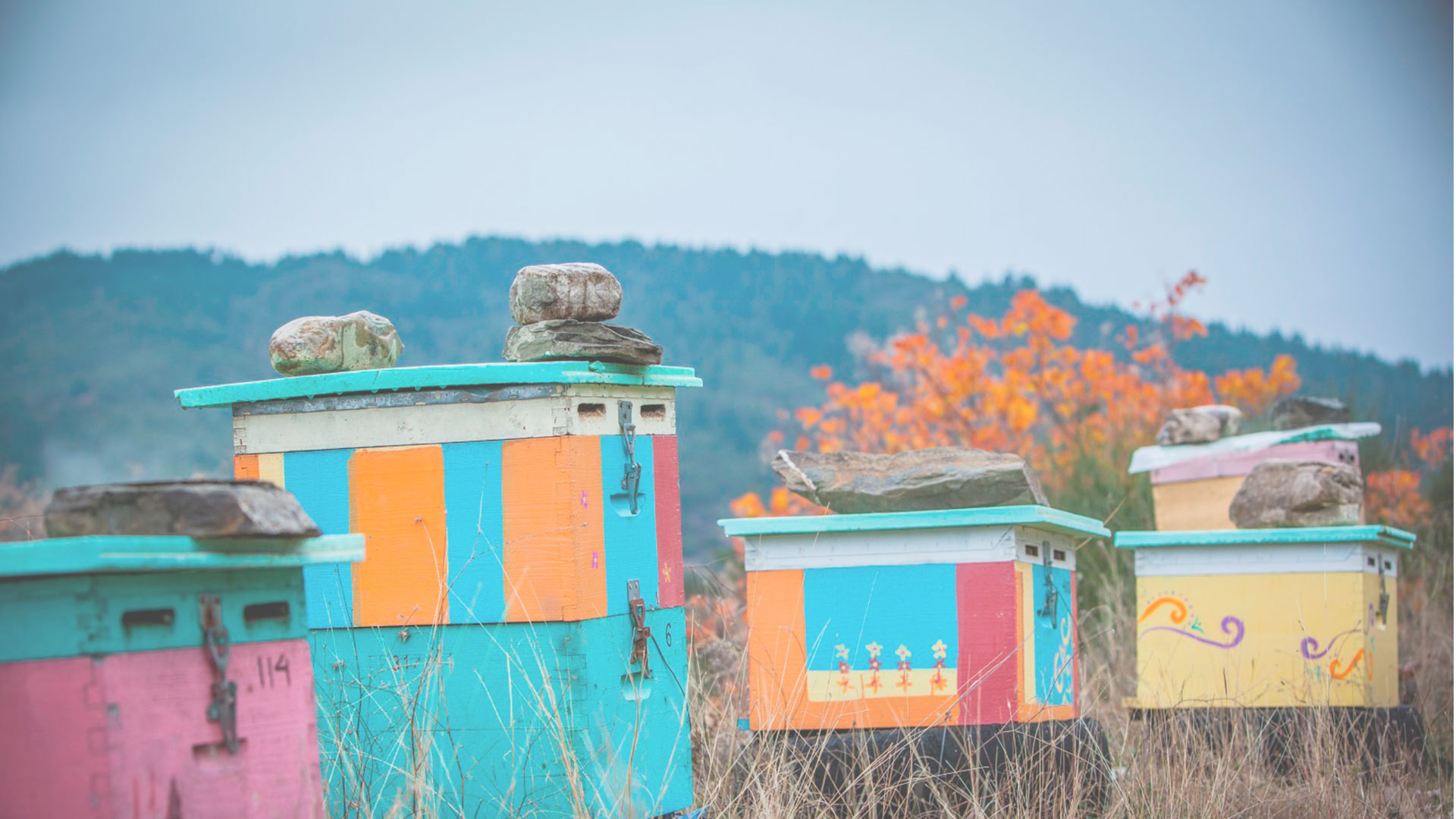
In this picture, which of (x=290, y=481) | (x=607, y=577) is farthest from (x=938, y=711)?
(x=290, y=481)

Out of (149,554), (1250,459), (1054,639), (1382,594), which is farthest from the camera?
(1250,459)

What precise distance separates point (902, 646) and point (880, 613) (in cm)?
14

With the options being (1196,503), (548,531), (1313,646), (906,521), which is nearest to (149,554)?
(548,531)

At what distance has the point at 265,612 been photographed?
9.15 ft

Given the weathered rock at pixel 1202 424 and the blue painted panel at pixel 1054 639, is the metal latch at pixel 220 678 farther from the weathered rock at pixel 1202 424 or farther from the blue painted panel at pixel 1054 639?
the weathered rock at pixel 1202 424

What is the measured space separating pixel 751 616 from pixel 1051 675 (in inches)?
46.2

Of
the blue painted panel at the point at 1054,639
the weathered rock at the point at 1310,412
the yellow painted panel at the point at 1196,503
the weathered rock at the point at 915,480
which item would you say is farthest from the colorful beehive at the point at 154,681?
the weathered rock at the point at 1310,412

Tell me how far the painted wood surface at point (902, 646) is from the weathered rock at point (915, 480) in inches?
9.9

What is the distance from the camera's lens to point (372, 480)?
425 centimetres

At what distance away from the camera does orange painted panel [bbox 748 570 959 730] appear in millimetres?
4727

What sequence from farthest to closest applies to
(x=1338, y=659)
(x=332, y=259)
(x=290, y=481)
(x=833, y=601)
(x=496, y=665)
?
1. (x=332, y=259)
2. (x=1338, y=659)
3. (x=833, y=601)
4. (x=290, y=481)
5. (x=496, y=665)

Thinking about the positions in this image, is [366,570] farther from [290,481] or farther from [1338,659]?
[1338,659]

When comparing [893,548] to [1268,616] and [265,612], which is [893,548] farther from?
[265,612]

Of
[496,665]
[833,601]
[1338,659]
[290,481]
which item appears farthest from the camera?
[1338,659]
